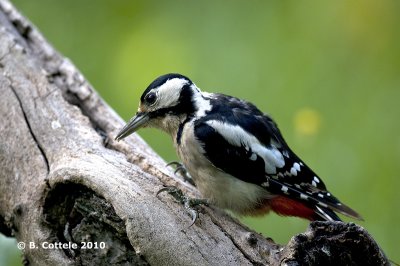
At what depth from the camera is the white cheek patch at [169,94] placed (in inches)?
170

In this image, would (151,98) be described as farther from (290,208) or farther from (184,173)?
(290,208)

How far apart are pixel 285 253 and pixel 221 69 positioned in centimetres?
302

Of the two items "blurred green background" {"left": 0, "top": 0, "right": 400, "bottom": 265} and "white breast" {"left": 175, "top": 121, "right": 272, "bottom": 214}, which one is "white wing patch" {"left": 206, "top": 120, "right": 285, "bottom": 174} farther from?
"blurred green background" {"left": 0, "top": 0, "right": 400, "bottom": 265}

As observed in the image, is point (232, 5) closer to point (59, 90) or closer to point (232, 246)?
point (59, 90)

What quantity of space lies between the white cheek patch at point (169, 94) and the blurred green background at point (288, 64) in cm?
117

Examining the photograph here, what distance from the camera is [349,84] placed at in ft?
19.9

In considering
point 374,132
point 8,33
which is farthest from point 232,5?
point 8,33

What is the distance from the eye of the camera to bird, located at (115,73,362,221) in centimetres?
414

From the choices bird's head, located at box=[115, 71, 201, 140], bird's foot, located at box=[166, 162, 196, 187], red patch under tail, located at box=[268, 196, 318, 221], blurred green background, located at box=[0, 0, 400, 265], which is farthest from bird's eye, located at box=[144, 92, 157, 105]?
blurred green background, located at box=[0, 0, 400, 265]

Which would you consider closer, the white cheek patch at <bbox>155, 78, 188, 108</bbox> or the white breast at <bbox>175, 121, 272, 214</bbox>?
the white breast at <bbox>175, 121, 272, 214</bbox>

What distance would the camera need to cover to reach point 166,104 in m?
4.35

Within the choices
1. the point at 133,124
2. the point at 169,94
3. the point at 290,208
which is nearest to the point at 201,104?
the point at 169,94

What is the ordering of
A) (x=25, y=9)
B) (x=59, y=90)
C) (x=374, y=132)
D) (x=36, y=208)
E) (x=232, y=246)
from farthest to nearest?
(x=25, y=9)
(x=374, y=132)
(x=59, y=90)
(x=36, y=208)
(x=232, y=246)

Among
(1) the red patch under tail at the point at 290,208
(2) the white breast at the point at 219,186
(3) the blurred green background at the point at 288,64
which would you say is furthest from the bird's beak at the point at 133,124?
(3) the blurred green background at the point at 288,64
